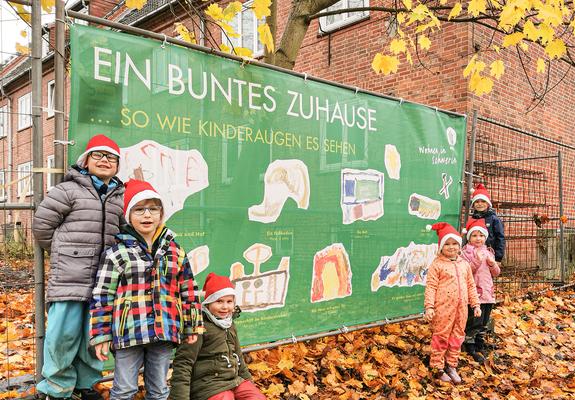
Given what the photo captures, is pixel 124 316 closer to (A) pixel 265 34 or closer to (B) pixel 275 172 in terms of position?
(B) pixel 275 172

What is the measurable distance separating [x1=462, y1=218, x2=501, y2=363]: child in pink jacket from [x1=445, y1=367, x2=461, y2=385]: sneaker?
2.34 feet

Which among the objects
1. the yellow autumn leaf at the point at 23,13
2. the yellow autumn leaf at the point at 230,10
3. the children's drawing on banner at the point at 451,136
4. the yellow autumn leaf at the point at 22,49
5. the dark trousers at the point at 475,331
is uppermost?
the yellow autumn leaf at the point at 230,10

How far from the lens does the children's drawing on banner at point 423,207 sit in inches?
210

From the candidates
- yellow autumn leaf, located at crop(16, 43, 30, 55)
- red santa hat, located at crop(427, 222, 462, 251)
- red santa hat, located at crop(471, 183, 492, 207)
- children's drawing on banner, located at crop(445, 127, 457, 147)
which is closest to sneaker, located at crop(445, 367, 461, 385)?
red santa hat, located at crop(427, 222, 462, 251)

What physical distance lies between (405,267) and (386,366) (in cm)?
113

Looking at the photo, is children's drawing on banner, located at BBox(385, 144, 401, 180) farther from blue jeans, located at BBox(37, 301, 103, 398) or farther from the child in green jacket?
blue jeans, located at BBox(37, 301, 103, 398)

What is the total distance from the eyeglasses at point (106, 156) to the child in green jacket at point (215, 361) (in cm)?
98

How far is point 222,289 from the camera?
315 centimetres

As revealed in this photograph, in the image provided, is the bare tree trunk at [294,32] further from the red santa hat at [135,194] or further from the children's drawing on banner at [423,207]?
the red santa hat at [135,194]

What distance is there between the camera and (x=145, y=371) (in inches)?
117

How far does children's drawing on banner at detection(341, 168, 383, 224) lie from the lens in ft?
15.1

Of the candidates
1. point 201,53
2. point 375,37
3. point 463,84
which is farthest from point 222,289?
point 375,37

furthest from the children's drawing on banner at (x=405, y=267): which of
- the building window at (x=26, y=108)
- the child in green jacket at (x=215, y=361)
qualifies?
the building window at (x=26, y=108)

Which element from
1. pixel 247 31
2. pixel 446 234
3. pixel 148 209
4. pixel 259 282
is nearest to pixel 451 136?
pixel 446 234
